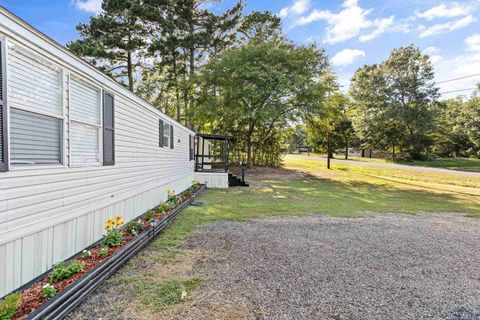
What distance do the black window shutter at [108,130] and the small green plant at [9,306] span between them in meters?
2.16

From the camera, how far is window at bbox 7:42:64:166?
7.89 ft

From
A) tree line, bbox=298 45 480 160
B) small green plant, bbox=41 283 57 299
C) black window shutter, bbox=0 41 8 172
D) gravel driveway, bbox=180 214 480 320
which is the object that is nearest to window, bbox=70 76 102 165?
black window shutter, bbox=0 41 8 172

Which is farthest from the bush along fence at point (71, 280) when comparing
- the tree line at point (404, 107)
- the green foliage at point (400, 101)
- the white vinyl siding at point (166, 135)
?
the green foliage at point (400, 101)

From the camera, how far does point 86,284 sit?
2564 millimetres

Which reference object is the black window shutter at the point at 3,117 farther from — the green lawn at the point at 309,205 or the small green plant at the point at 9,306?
the green lawn at the point at 309,205

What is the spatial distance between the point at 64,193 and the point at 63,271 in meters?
0.92

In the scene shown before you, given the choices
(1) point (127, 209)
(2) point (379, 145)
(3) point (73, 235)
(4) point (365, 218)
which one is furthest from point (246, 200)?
(2) point (379, 145)

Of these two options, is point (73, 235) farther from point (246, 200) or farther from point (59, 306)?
point (246, 200)

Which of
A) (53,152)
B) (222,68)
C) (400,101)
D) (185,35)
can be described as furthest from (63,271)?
(400,101)

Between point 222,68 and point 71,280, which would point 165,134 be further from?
point 222,68

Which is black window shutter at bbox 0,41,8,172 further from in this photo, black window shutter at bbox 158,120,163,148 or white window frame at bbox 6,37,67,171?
black window shutter at bbox 158,120,163,148

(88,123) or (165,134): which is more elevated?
(165,134)

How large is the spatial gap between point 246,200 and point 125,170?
14.4 feet

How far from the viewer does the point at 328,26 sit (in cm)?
1448
